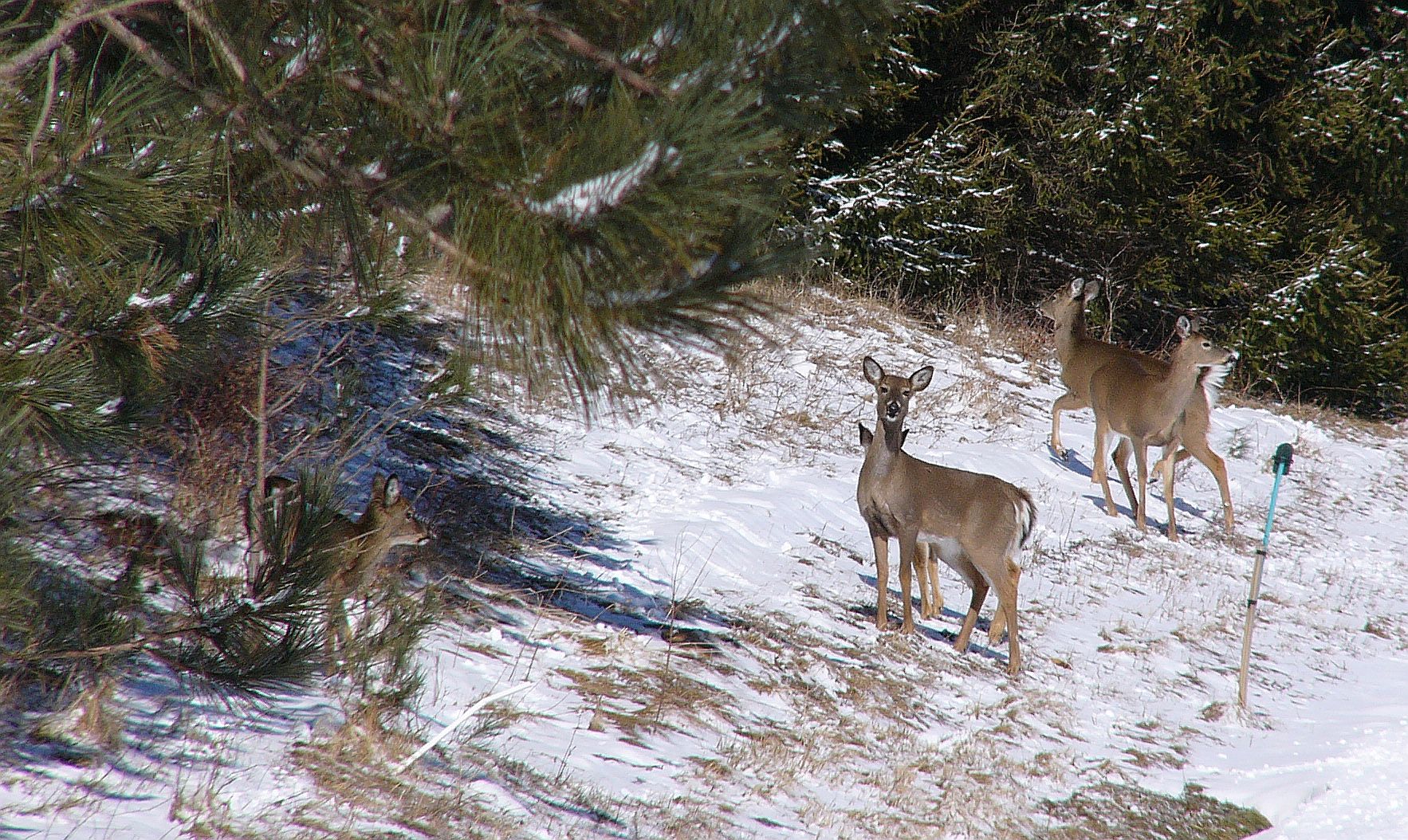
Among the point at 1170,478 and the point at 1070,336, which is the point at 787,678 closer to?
the point at 1170,478

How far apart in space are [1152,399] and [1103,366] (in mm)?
878

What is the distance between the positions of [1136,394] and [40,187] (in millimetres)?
9959

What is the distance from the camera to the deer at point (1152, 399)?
11117 millimetres

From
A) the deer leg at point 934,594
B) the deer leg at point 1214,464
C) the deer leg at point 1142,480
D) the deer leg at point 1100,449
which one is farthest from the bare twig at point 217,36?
the deer leg at point 1214,464

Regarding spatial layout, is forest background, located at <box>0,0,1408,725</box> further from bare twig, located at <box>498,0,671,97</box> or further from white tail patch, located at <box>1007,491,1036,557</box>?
white tail patch, located at <box>1007,491,1036,557</box>

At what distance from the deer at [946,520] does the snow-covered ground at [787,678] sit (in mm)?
302

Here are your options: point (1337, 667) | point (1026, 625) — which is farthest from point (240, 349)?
point (1337, 667)

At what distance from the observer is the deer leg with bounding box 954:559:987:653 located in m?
7.53

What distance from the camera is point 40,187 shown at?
3143 millimetres

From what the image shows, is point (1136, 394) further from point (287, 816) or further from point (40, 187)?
point (40, 187)

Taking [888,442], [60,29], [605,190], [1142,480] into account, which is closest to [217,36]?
[60,29]

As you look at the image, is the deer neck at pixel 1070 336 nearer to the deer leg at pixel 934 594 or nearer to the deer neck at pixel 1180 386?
the deer neck at pixel 1180 386

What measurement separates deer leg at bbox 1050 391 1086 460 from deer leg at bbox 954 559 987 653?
196 inches

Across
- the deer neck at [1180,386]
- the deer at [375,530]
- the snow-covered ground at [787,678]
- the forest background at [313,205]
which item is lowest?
the snow-covered ground at [787,678]
